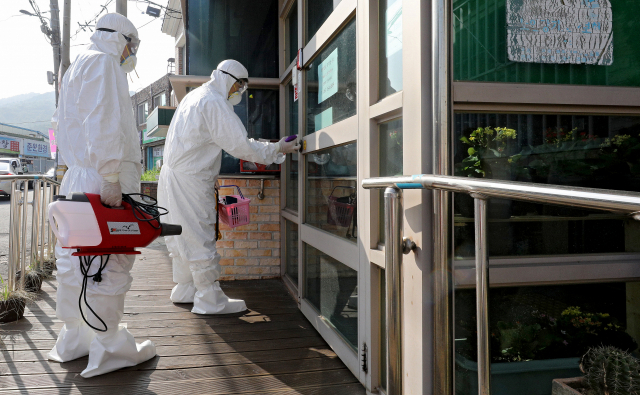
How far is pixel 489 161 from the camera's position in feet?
4.46

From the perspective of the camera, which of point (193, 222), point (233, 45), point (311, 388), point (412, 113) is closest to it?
point (412, 113)

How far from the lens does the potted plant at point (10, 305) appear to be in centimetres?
319

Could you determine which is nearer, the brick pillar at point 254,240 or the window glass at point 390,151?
the window glass at point 390,151

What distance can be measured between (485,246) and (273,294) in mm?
3277

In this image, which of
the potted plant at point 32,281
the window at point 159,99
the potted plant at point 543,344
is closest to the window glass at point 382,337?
the potted plant at point 543,344

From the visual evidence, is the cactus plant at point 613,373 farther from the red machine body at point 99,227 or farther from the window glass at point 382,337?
the red machine body at point 99,227

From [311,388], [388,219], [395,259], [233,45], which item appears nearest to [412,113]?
[388,219]

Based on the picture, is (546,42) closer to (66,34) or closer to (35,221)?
(35,221)

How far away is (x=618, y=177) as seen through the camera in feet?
3.42

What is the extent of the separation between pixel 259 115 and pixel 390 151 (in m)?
3.17

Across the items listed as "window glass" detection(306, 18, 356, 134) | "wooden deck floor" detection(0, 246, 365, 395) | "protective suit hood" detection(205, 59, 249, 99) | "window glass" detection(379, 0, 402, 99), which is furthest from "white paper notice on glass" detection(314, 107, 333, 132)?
"wooden deck floor" detection(0, 246, 365, 395)

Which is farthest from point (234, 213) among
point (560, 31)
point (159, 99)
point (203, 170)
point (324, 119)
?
point (159, 99)

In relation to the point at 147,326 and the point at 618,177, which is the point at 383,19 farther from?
the point at 147,326

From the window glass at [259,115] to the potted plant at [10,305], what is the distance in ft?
7.16
